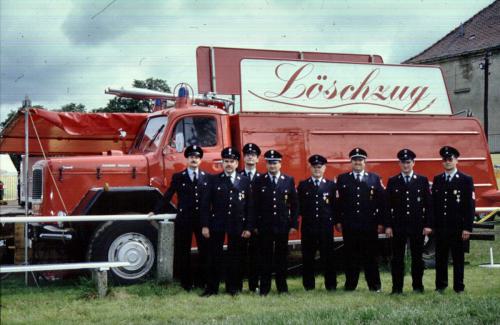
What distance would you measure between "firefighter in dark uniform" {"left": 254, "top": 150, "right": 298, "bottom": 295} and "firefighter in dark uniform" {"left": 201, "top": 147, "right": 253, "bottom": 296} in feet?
0.52

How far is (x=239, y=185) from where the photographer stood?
6.95 meters

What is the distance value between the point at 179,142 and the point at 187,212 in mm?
1536

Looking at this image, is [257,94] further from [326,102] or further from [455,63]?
[455,63]

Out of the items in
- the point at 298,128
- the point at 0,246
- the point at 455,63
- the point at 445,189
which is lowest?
the point at 0,246

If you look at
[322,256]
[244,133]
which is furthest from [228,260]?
[244,133]

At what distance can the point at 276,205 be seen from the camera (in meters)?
6.96

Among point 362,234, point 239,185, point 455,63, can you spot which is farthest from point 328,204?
point 455,63

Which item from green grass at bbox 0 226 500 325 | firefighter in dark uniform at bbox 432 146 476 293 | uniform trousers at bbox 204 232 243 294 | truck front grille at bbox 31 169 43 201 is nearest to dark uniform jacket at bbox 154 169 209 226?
uniform trousers at bbox 204 232 243 294

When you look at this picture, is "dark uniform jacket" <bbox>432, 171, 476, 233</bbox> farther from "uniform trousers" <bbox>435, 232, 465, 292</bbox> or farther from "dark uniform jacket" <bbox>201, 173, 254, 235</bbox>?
"dark uniform jacket" <bbox>201, 173, 254, 235</bbox>

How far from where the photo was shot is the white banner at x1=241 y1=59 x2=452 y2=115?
8727 millimetres

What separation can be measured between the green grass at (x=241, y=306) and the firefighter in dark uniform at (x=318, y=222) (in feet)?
0.82

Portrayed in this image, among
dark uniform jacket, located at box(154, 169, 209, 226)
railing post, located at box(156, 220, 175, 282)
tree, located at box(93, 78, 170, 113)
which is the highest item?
tree, located at box(93, 78, 170, 113)

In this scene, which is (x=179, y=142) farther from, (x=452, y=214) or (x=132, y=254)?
(x=452, y=214)

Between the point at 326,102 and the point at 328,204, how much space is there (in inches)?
93.4
